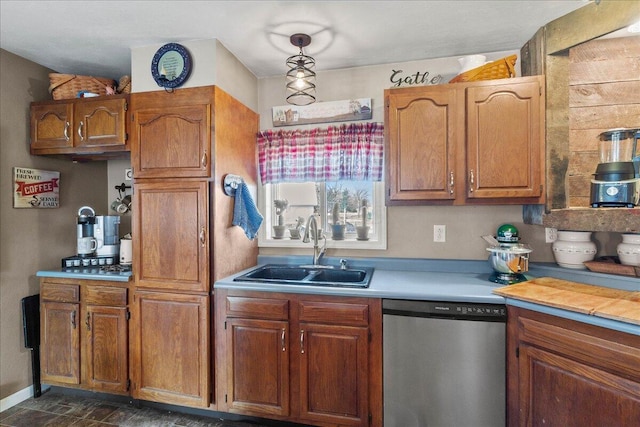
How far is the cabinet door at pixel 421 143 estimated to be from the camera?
2.01 m

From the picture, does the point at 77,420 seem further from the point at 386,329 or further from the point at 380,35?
the point at 380,35

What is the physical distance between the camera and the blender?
166cm

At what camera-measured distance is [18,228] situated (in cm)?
229

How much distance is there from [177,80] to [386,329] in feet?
6.61

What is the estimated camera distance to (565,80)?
74.8 inches

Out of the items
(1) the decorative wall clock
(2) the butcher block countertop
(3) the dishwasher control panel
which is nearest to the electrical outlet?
(2) the butcher block countertop

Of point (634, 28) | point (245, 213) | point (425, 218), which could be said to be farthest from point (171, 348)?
point (634, 28)

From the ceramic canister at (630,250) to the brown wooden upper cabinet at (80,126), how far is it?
10.3ft

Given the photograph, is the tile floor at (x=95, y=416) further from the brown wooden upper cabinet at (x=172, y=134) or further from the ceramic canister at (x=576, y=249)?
the ceramic canister at (x=576, y=249)

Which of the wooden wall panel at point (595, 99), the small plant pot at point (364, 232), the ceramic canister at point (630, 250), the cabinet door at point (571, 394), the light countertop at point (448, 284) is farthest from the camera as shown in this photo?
the small plant pot at point (364, 232)

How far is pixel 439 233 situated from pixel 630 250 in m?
1.02

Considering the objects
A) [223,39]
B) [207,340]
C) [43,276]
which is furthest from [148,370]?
[223,39]

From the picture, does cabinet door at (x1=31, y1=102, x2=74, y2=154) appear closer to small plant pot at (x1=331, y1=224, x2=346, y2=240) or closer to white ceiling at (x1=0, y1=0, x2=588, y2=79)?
white ceiling at (x1=0, y1=0, x2=588, y2=79)

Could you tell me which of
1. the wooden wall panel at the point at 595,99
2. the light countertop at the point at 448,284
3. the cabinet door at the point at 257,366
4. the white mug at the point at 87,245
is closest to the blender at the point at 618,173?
the wooden wall panel at the point at 595,99
